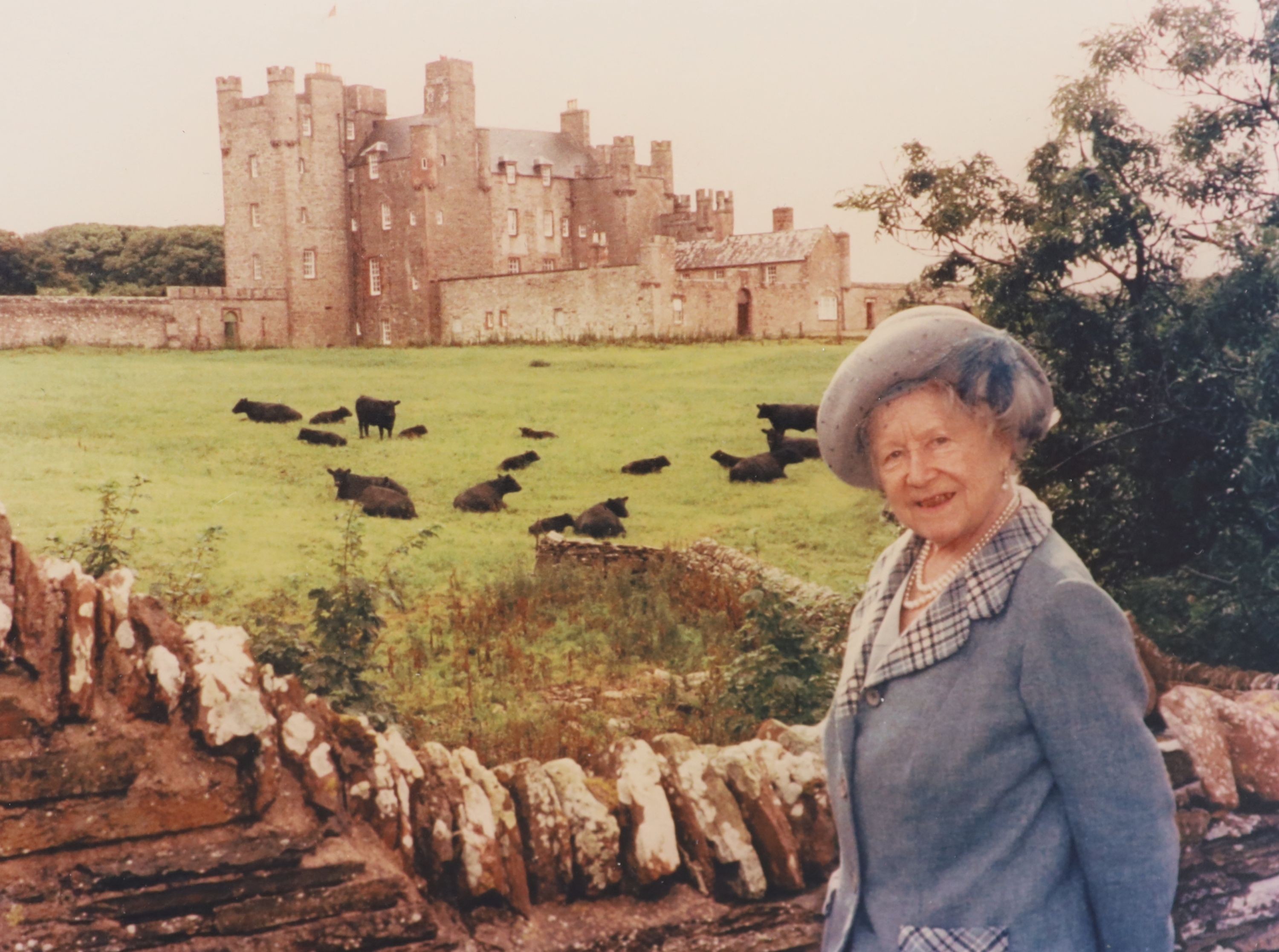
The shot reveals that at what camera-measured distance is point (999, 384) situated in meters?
1.84

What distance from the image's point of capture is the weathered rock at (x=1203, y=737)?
129 inches

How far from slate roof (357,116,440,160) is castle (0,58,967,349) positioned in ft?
0.06

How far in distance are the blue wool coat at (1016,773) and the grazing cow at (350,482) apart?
3600 millimetres

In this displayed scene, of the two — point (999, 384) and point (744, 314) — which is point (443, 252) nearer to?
point (744, 314)

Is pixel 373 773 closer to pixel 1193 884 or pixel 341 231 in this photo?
pixel 1193 884

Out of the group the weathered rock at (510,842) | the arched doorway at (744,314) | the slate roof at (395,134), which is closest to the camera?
the weathered rock at (510,842)

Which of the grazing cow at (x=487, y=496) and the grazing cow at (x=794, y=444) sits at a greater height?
the grazing cow at (x=794, y=444)

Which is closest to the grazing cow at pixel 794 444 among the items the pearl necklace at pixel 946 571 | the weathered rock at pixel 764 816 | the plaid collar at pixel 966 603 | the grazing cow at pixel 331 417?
the grazing cow at pixel 331 417

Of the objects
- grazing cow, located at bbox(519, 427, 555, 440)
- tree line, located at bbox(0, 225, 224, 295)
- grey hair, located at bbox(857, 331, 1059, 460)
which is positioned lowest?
grazing cow, located at bbox(519, 427, 555, 440)

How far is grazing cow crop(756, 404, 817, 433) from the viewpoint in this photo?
5164 mm

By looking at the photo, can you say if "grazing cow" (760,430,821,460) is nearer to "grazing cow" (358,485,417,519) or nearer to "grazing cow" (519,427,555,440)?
"grazing cow" (519,427,555,440)

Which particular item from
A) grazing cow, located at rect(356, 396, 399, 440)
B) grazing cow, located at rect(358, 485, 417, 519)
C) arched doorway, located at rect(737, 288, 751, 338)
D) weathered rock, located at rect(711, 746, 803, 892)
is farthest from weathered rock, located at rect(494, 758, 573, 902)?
arched doorway, located at rect(737, 288, 751, 338)

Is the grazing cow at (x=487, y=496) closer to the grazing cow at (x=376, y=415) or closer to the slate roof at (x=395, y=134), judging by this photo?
the grazing cow at (x=376, y=415)

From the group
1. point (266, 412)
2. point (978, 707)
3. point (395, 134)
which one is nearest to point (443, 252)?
point (395, 134)
